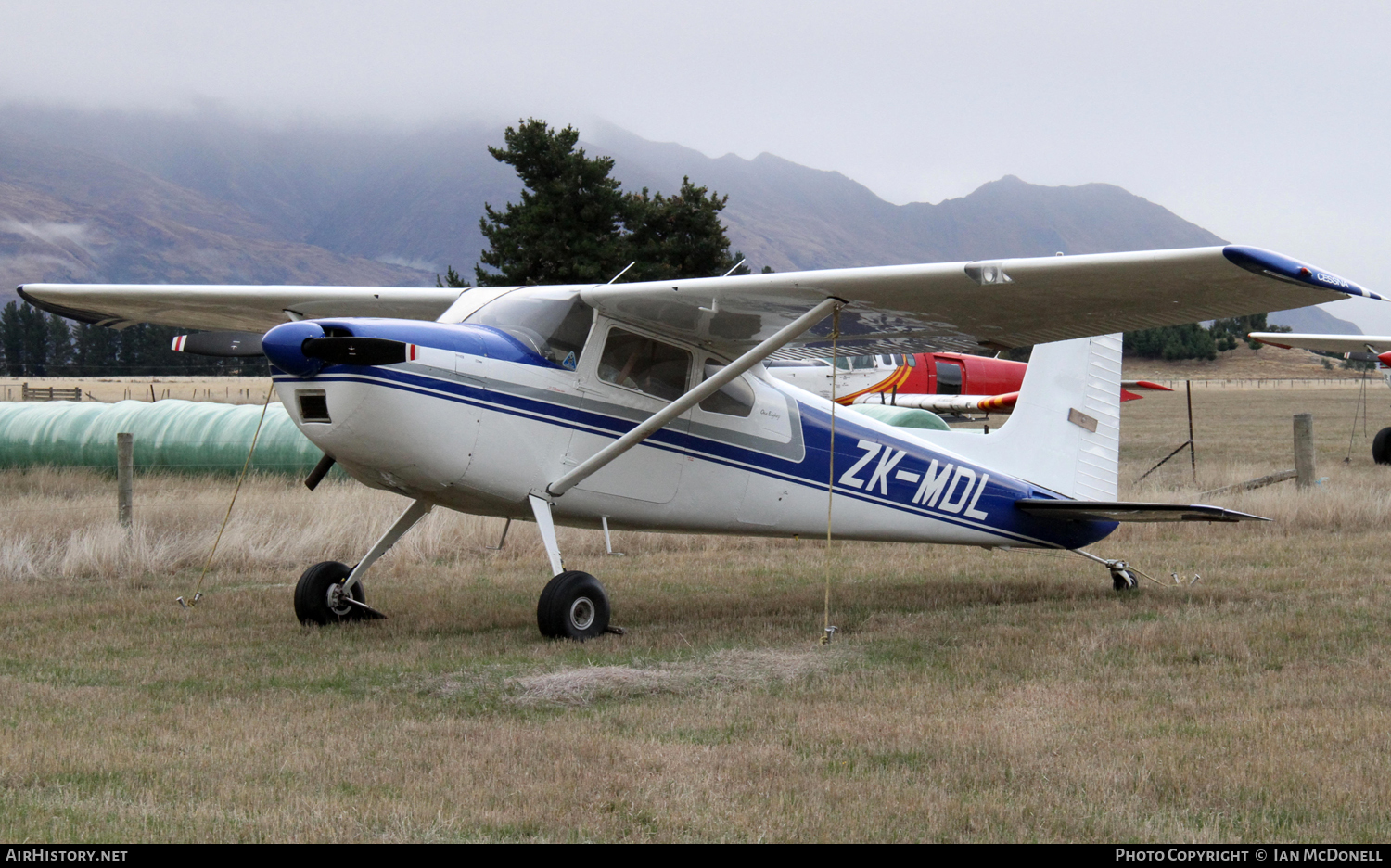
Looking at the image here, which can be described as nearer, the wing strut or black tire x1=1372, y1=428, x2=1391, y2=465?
the wing strut

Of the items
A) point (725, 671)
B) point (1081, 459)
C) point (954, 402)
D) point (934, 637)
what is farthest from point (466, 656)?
point (954, 402)

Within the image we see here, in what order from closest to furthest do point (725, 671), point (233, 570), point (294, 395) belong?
1. point (725, 671)
2. point (294, 395)
3. point (233, 570)

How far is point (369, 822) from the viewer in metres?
3.86

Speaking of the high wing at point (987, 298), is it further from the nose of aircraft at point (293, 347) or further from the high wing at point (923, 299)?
the nose of aircraft at point (293, 347)

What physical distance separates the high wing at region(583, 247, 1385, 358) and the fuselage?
53 cm

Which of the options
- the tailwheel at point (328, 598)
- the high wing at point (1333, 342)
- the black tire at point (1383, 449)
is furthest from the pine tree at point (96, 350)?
the tailwheel at point (328, 598)

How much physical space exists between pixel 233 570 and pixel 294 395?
15.3 feet

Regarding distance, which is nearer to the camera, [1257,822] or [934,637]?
[1257,822]

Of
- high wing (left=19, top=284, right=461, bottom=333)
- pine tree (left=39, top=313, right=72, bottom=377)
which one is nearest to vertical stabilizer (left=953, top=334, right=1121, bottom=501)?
high wing (left=19, top=284, right=461, bottom=333)

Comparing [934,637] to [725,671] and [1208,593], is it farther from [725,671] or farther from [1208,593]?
[1208,593]

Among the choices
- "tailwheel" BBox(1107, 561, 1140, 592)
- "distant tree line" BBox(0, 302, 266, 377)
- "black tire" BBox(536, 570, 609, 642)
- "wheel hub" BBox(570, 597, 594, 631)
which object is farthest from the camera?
"distant tree line" BBox(0, 302, 266, 377)

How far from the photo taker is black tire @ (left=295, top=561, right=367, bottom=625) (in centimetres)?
797

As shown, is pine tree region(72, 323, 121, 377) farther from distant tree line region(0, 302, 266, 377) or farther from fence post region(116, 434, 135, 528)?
fence post region(116, 434, 135, 528)

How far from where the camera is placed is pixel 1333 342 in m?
21.8
